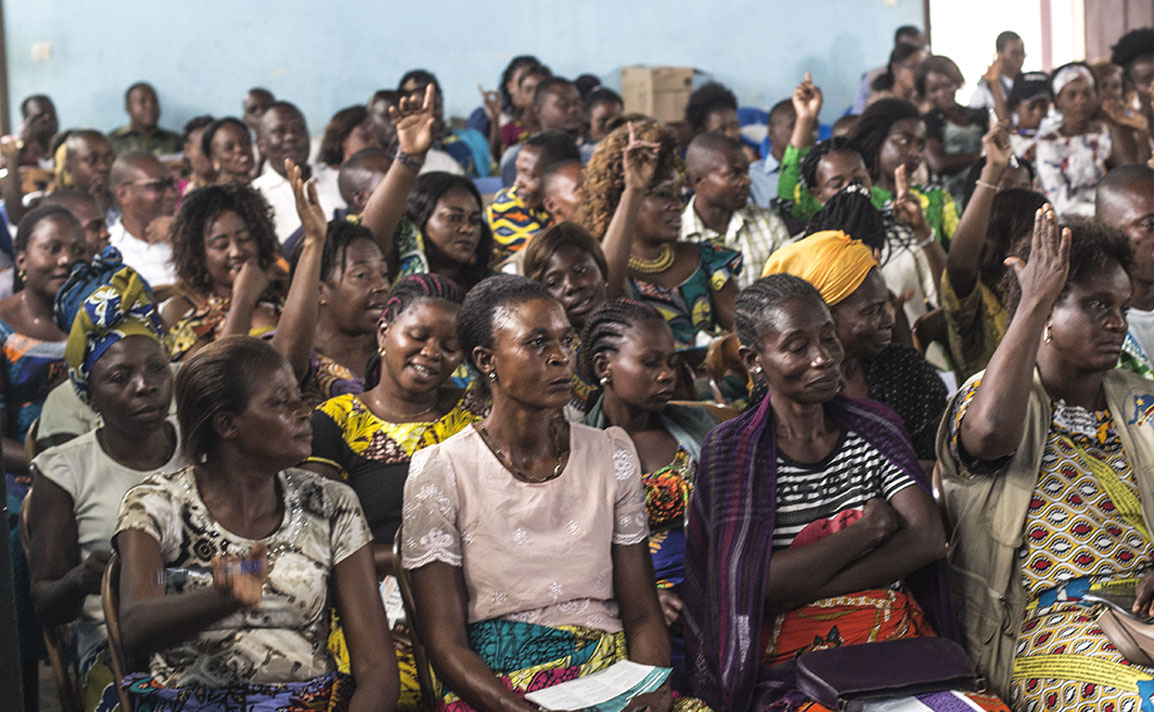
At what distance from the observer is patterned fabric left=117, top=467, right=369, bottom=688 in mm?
2428

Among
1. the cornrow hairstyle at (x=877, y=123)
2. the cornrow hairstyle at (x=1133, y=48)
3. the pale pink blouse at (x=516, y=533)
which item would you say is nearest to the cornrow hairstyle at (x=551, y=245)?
the pale pink blouse at (x=516, y=533)

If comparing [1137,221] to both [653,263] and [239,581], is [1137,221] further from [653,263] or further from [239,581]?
[239,581]

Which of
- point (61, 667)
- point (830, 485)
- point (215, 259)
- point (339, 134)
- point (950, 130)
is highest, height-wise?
point (339, 134)

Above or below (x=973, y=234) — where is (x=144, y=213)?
above

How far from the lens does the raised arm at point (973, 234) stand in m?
4.23

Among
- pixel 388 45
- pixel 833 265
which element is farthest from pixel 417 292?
pixel 388 45

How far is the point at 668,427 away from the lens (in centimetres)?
332

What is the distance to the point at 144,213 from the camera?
617cm

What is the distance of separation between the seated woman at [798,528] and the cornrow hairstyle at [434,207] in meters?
1.89

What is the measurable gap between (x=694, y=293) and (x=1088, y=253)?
1852mm

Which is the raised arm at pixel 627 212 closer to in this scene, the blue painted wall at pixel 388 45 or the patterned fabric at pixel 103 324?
the patterned fabric at pixel 103 324

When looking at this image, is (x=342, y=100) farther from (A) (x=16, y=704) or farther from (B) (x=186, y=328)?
(A) (x=16, y=704)

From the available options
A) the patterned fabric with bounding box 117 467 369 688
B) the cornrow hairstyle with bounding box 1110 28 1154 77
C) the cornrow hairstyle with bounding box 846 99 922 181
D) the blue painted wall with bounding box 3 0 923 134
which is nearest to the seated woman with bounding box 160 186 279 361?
the patterned fabric with bounding box 117 467 369 688

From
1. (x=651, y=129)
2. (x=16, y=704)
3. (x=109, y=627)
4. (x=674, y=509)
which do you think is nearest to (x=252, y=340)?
(x=109, y=627)
